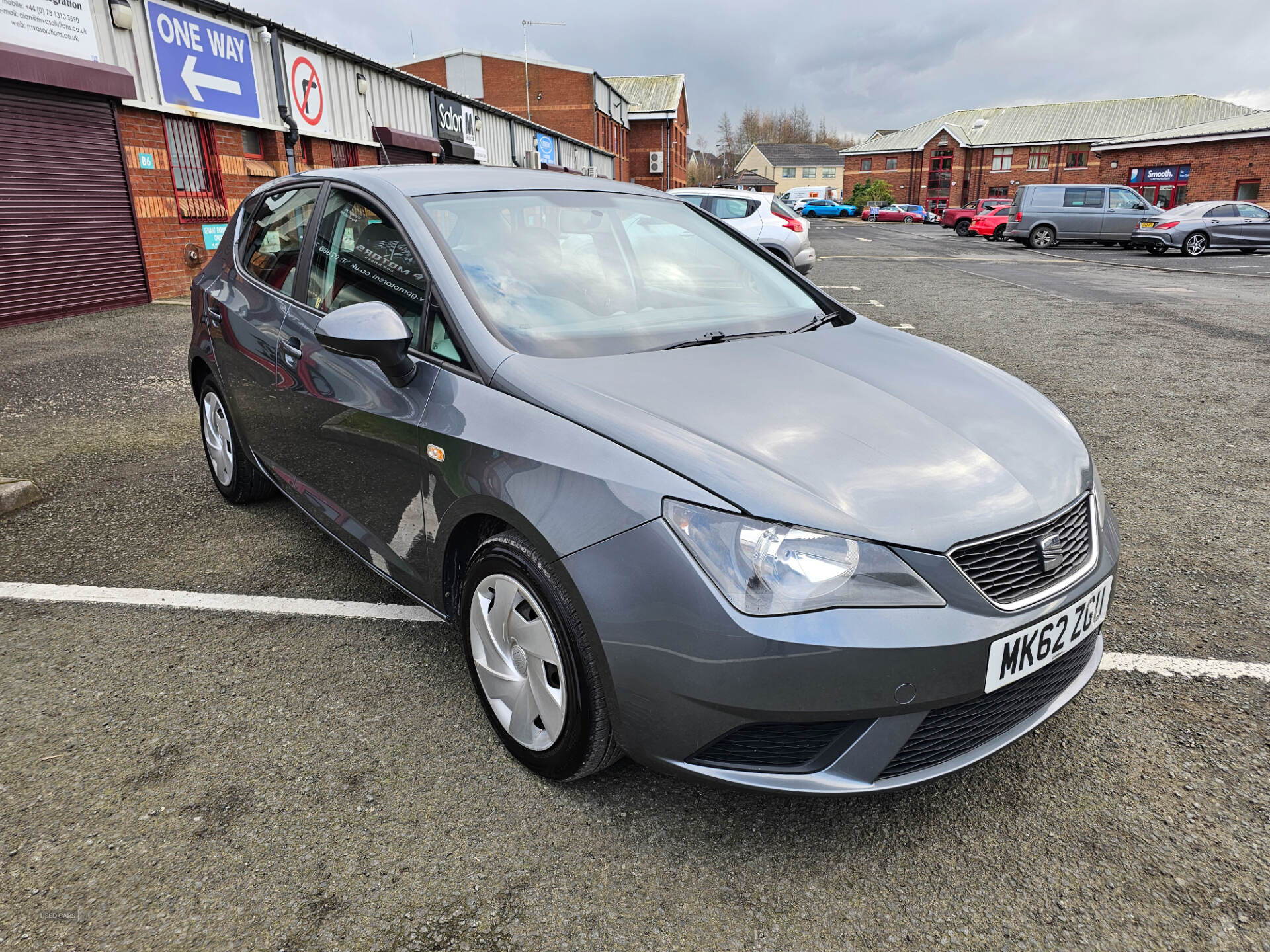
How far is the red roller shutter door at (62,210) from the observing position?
930cm

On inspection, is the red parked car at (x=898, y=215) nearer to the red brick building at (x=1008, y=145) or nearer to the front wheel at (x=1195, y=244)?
the red brick building at (x=1008, y=145)

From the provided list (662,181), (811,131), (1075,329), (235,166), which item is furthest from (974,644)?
(811,131)

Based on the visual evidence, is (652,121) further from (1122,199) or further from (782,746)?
(782,746)

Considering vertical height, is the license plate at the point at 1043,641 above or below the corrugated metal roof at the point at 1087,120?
below

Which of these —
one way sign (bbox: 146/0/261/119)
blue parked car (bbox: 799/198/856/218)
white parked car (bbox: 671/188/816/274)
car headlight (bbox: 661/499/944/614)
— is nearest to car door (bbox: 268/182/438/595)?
car headlight (bbox: 661/499/944/614)

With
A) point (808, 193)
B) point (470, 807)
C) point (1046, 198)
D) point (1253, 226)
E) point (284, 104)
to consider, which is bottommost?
point (470, 807)

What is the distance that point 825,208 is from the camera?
247 feet

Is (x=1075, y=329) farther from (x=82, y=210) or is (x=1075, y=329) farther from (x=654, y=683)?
(x=82, y=210)

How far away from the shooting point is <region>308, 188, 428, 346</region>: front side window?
8.34 ft

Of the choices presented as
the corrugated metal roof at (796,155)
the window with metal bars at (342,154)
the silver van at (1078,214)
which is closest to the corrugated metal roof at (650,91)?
the silver van at (1078,214)

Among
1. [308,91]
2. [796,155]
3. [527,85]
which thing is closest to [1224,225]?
[308,91]

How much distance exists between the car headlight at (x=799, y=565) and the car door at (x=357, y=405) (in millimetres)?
1045

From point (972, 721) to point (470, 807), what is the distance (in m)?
1.25

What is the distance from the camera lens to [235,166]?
13055 mm
